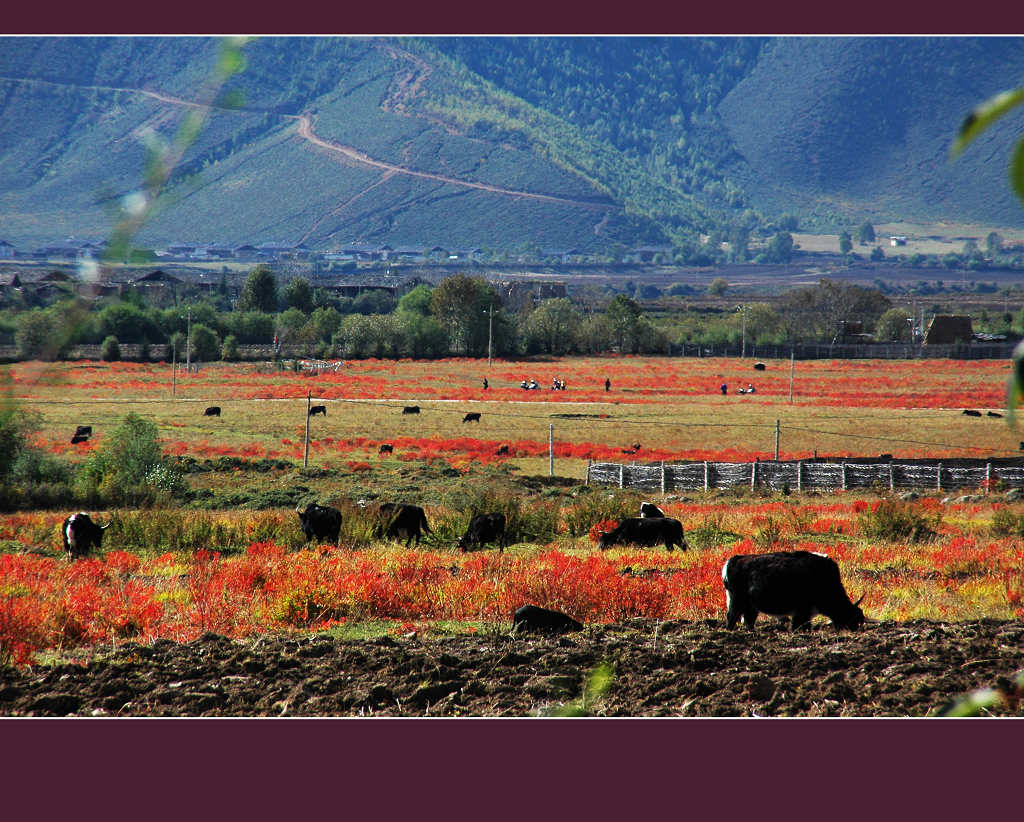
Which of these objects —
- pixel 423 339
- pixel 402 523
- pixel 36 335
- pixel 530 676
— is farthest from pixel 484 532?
pixel 423 339

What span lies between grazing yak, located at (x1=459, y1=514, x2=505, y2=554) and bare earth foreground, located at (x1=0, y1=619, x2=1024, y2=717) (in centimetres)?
877

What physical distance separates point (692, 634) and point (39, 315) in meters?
8.33

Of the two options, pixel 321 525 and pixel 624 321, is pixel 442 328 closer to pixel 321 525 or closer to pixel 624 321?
pixel 624 321

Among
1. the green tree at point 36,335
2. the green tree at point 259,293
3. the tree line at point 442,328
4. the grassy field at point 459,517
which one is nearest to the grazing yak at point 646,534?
the grassy field at point 459,517

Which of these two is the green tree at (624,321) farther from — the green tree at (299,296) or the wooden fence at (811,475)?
the wooden fence at (811,475)

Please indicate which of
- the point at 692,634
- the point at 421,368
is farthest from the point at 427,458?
the point at 421,368

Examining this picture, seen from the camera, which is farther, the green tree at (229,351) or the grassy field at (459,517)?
the green tree at (229,351)

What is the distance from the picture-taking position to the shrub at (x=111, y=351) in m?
93.0

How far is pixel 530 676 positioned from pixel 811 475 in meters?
27.3

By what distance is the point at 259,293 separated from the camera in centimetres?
14600

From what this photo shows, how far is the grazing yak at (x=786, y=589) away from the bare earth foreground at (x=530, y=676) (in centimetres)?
48

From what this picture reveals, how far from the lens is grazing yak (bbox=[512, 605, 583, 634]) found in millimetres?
10258

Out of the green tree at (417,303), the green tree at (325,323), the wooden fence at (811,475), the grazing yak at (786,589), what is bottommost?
the wooden fence at (811,475)

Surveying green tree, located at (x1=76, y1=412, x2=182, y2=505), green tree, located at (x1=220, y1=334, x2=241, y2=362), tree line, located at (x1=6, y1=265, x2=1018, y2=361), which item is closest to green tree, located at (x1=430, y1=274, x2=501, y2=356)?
tree line, located at (x1=6, y1=265, x2=1018, y2=361)
